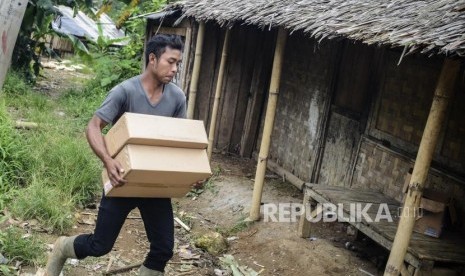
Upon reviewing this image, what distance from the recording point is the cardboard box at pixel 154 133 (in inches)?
119

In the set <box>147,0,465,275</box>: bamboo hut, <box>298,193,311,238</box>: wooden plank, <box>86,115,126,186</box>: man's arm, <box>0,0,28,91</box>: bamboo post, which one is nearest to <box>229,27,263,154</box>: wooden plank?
<box>147,0,465,275</box>: bamboo hut

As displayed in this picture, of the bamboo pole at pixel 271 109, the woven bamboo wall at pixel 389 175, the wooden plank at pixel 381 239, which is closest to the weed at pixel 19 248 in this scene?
the bamboo pole at pixel 271 109

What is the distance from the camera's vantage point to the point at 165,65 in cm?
319

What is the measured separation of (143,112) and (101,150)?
40 centimetres

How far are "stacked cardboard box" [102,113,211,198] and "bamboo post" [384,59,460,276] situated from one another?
1781 mm

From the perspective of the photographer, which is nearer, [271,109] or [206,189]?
[271,109]

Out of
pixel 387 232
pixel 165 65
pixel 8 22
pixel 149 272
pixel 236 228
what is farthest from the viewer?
pixel 236 228

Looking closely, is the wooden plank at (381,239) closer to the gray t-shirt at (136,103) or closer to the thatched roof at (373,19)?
the thatched roof at (373,19)

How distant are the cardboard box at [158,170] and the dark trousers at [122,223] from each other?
0.12 m

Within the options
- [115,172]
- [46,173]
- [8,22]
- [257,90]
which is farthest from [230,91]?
[8,22]

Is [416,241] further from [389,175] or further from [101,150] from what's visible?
[101,150]

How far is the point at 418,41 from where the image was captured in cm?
341

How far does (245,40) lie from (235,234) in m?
4.42

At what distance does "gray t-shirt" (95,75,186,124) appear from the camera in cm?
316
